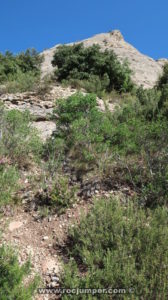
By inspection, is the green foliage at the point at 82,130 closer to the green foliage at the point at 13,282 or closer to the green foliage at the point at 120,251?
the green foliage at the point at 120,251

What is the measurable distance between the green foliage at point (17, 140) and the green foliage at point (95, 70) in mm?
6755

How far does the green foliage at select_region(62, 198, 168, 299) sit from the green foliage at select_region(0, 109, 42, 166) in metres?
2.20

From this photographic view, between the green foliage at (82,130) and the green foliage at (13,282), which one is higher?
the green foliage at (82,130)

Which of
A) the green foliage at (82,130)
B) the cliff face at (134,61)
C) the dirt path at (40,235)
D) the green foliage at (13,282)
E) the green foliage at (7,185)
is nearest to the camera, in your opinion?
the green foliage at (13,282)

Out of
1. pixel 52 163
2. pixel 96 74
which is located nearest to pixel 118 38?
pixel 96 74

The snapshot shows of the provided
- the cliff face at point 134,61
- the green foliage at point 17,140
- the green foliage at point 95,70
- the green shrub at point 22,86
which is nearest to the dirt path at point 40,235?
the green foliage at point 17,140

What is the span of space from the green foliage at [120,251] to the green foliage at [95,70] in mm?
9119

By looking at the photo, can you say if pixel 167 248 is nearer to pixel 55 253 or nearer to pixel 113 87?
pixel 55 253

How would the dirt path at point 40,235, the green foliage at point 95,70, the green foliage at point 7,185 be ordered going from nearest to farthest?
the dirt path at point 40,235 → the green foliage at point 7,185 → the green foliage at point 95,70

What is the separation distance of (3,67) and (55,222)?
536 inches

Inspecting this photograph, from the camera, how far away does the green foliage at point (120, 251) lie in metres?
2.62

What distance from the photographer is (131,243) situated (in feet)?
10.4

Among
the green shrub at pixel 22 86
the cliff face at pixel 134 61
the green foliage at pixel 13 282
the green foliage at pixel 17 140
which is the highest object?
the cliff face at pixel 134 61

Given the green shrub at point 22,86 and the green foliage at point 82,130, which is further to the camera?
the green shrub at point 22,86
